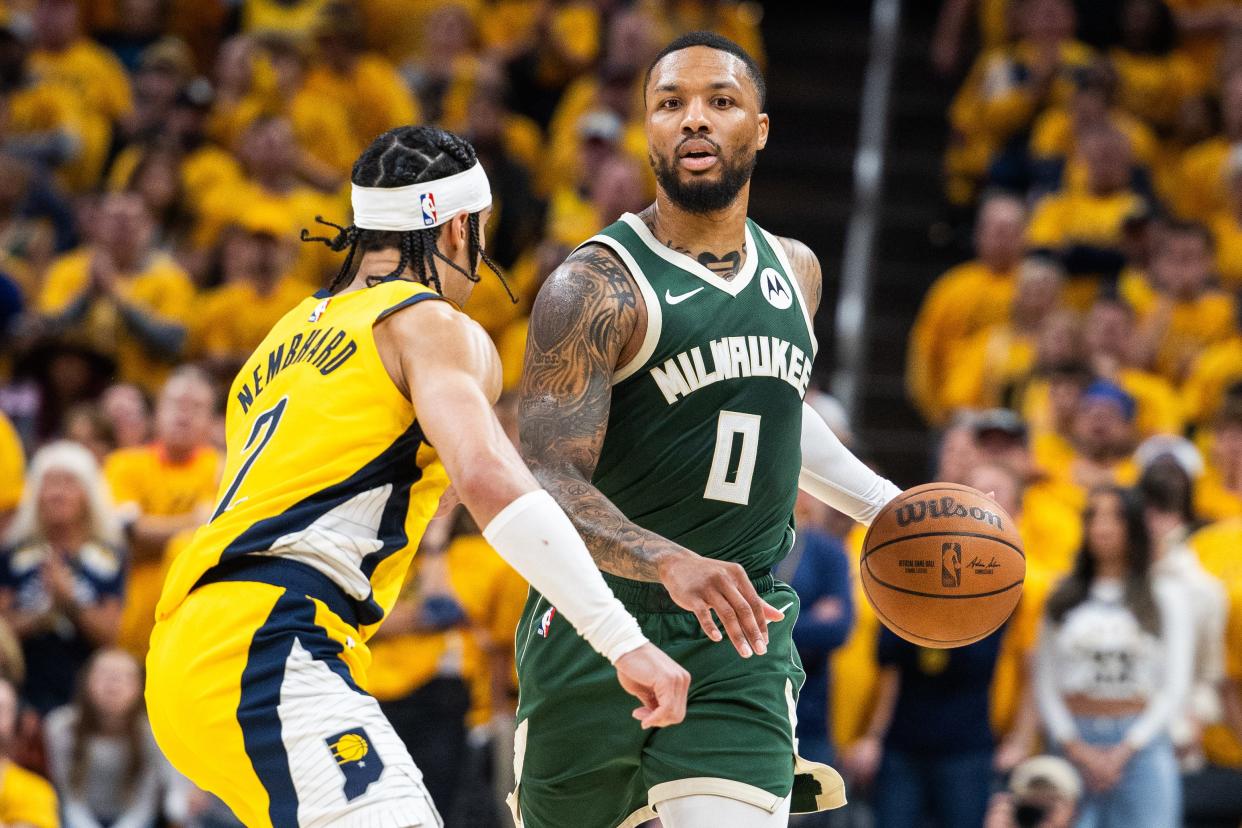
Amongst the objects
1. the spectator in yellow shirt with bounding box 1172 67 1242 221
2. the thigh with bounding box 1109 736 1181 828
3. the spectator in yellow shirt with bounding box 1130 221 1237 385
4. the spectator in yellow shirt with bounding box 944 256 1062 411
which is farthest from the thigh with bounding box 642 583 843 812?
the spectator in yellow shirt with bounding box 1172 67 1242 221

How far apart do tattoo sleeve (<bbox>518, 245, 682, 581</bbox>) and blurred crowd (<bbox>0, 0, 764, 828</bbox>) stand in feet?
11.5

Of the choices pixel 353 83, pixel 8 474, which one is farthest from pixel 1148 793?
pixel 353 83

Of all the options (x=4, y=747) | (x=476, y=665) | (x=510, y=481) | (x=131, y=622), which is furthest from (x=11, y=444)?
(x=510, y=481)

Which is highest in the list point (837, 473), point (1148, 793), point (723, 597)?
point (837, 473)

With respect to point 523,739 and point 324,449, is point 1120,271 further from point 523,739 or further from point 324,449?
point 324,449

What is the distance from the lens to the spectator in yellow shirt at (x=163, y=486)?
849 cm

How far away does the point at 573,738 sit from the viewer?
4.38 m

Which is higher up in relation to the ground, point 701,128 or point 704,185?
point 701,128

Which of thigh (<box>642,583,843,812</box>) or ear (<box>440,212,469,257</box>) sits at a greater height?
ear (<box>440,212,469,257</box>)

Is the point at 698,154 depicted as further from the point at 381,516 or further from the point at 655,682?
the point at 655,682

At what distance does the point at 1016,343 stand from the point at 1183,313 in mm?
1016

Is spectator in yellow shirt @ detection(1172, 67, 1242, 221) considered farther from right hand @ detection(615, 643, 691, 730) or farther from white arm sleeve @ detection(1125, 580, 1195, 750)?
right hand @ detection(615, 643, 691, 730)

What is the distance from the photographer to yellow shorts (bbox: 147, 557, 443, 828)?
3.54m

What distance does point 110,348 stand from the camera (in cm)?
1008
